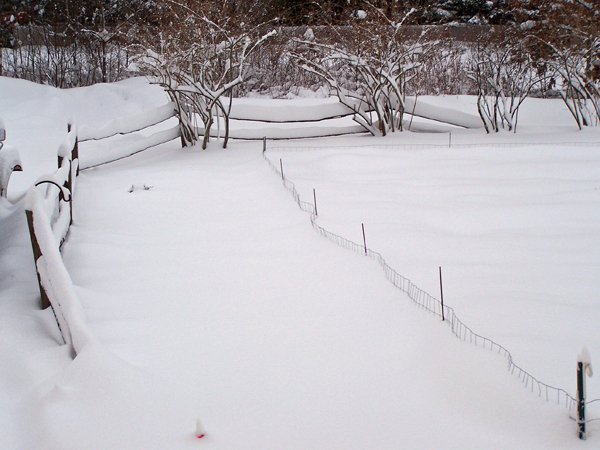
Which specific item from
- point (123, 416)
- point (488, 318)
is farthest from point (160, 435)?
point (488, 318)

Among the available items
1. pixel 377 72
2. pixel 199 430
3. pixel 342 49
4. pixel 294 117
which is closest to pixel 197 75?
pixel 294 117

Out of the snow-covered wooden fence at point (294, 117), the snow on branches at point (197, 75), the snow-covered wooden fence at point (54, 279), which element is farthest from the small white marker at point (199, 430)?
the snow-covered wooden fence at point (294, 117)

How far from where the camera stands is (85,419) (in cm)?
268

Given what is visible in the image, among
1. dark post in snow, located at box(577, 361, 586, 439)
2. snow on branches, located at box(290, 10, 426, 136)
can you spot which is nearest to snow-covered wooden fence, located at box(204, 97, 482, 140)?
snow on branches, located at box(290, 10, 426, 136)

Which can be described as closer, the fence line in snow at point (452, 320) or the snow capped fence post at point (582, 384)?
the snow capped fence post at point (582, 384)

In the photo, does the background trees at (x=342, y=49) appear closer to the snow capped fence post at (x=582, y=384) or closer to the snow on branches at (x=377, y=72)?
the snow on branches at (x=377, y=72)

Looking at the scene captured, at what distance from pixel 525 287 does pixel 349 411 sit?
1.91 metres

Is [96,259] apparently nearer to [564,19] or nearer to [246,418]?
[246,418]

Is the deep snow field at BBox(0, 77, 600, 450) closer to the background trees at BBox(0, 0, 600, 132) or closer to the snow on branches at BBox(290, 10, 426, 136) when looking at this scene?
the snow on branches at BBox(290, 10, 426, 136)

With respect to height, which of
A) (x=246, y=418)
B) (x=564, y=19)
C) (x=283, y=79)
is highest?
(x=564, y=19)

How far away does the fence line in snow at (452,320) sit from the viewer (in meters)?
2.88

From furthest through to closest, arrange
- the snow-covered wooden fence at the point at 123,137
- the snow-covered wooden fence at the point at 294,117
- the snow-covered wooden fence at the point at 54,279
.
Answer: the snow-covered wooden fence at the point at 294,117 → the snow-covered wooden fence at the point at 123,137 → the snow-covered wooden fence at the point at 54,279

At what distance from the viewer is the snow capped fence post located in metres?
2.35

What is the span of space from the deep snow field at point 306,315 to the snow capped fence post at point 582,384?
56mm
